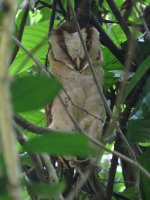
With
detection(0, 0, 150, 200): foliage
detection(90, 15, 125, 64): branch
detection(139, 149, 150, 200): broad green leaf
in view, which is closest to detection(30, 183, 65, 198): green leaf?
detection(0, 0, 150, 200): foliage

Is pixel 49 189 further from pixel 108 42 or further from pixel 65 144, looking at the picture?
pixel 108 42

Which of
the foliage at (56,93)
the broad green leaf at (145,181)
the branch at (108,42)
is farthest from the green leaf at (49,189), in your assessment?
the branch at (108,42)

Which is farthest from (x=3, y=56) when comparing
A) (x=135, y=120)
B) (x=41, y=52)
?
(x=41, y=52)

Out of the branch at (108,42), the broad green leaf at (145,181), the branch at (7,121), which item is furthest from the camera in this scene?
the branch at (108,42)

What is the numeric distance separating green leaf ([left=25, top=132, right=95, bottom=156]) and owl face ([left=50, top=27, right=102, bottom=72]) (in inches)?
26.6

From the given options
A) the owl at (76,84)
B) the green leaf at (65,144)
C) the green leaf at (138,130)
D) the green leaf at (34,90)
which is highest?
the green leaf at (34,90)

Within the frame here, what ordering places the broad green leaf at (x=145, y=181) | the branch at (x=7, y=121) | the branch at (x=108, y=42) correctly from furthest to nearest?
the branch at (x=108, y=42), the broad green leaf at (x=145, y=181), the branch at (x=7, y=121)

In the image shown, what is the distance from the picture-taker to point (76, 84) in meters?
1.05

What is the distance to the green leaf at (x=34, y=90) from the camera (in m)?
0.39

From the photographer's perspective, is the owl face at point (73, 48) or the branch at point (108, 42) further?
the branch at point (108, 42)

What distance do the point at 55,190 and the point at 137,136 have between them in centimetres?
69

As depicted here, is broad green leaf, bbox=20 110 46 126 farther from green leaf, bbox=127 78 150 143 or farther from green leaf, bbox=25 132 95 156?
green leaf, bbox=25 132 95 156

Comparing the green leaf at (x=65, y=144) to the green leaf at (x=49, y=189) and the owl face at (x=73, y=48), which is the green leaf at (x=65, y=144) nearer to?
the green leaf at (x=49, y=189)

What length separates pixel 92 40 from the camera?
3.57ft
